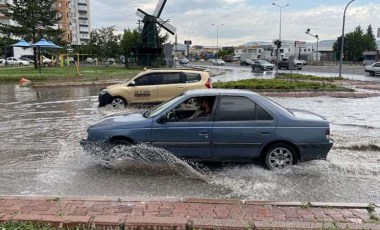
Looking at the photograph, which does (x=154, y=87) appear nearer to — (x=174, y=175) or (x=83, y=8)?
(x=174, y=175)

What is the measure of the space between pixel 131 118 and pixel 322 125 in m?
3.44

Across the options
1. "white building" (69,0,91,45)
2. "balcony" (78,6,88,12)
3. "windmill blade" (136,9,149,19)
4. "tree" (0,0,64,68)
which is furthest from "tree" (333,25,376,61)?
"balcony" (78,6,88,12)

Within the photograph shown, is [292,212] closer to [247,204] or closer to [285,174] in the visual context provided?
[247,204]

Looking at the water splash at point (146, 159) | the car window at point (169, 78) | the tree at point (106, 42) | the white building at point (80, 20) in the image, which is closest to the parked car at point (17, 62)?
the tree at point (106, 42)

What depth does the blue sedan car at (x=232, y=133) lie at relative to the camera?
6.49m

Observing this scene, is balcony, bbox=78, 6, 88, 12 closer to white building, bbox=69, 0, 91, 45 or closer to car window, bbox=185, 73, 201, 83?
white building, bbox=69, 0, 91, 45

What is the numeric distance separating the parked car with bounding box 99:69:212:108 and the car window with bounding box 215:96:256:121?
24.8 ft

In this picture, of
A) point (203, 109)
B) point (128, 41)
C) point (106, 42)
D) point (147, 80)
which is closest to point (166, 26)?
point (128, 41)

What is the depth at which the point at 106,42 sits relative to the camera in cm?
5472

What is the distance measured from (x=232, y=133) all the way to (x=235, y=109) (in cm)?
45

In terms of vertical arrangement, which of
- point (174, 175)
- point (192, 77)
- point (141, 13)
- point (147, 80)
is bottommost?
point (174, 175)

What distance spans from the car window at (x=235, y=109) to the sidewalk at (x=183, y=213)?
2006 mm

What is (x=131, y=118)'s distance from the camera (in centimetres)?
704

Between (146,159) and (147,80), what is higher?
(147,80)
